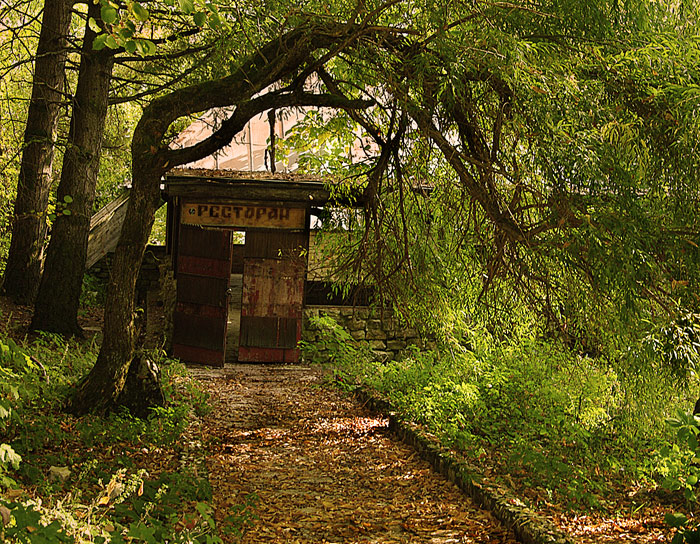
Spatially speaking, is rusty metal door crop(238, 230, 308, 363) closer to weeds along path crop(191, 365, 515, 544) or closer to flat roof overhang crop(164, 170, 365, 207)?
flat roof overhang crop(164, 170, 365, 207)

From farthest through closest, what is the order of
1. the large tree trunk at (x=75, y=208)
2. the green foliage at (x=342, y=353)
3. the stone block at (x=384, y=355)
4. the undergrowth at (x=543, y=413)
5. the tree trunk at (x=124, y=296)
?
the stone block at (x=384, y=355), the large tree trunk at (x=75, y=208), the green foliage at (x=342, y=353), the tree trunk at (x=124, y=296), the undergrowth at (x=543, y=413)

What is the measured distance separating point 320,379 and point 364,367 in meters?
0.81

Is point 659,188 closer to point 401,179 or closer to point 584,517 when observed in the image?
point 584,517

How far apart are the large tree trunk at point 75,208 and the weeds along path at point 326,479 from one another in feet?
9.64

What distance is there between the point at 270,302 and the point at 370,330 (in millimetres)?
1926

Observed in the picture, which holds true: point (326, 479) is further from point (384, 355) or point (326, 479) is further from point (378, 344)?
point (378, 344)

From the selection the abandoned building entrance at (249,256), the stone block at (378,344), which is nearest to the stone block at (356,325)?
the stone block at (378,344)

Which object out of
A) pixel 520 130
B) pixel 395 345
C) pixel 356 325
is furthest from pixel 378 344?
pixel 520 130

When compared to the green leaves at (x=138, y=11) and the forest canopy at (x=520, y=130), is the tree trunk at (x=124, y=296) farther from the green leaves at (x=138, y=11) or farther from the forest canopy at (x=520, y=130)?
the green leaves at (x=138, y=11)

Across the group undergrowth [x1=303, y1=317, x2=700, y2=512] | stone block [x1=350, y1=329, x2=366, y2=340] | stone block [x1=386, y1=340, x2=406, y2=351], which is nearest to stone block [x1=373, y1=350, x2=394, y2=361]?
stone block [x1=386, y1=340, x2=406, y2=351]

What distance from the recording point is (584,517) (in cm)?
498

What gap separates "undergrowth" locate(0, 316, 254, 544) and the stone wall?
162 inches

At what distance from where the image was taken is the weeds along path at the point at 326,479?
15.9ft

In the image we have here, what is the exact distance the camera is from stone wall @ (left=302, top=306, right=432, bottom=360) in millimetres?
12500
